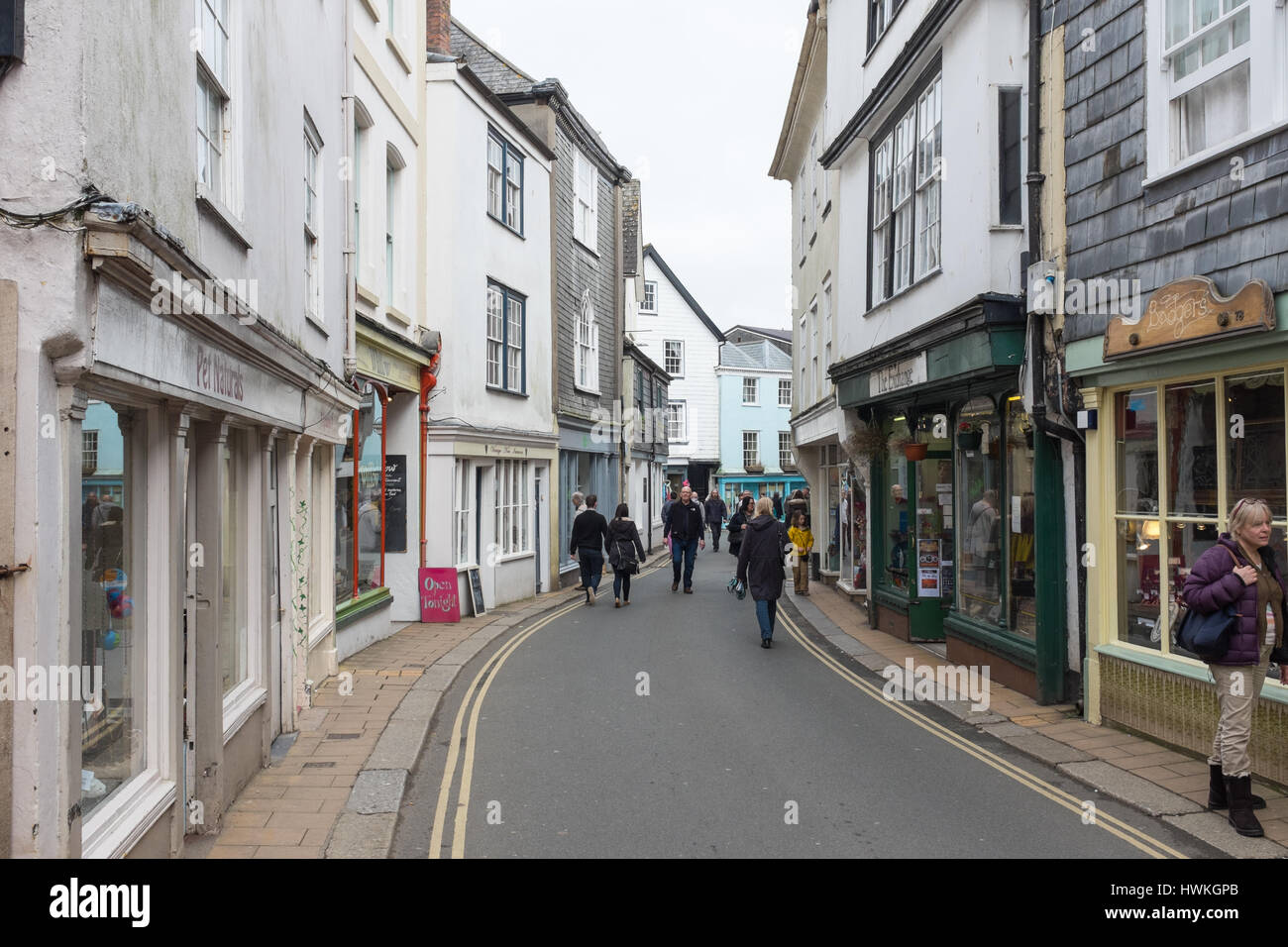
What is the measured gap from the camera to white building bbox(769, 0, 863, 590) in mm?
17469

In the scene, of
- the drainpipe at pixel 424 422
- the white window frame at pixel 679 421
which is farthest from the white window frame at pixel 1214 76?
the white window frame at pixel 679 421

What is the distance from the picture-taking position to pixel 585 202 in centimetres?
2295

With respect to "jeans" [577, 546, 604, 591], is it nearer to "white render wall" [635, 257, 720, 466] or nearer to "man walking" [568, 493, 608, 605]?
"man walking" [568, 493, 608, 605]

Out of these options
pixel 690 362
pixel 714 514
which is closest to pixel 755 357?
pixel 690 362

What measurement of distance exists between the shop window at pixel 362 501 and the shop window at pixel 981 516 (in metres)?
7.03

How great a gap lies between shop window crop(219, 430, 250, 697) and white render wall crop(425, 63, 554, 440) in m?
7.93

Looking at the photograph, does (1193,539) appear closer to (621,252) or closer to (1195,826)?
(1195,826)

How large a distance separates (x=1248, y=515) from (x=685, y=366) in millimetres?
44297

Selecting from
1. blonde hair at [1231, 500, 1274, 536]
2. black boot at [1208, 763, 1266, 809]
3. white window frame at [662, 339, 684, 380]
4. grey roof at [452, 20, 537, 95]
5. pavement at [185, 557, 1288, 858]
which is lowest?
pavement at [185, 557, 1288, 858]

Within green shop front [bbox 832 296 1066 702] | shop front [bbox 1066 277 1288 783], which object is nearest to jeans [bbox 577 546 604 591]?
green shop front [bbox 832 296 1066 702]

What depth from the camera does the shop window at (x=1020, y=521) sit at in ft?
31.3

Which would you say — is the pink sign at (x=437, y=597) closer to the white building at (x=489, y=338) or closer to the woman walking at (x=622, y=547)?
the white building at (x=489, y=338)

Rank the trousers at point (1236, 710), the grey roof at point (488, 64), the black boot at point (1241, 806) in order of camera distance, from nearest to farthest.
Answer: the black boot at point (1241, 806)
the trousers at point (1236, 710)
the grey roof at point (488, 64)

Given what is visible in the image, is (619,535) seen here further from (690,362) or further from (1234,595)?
(690,362)
